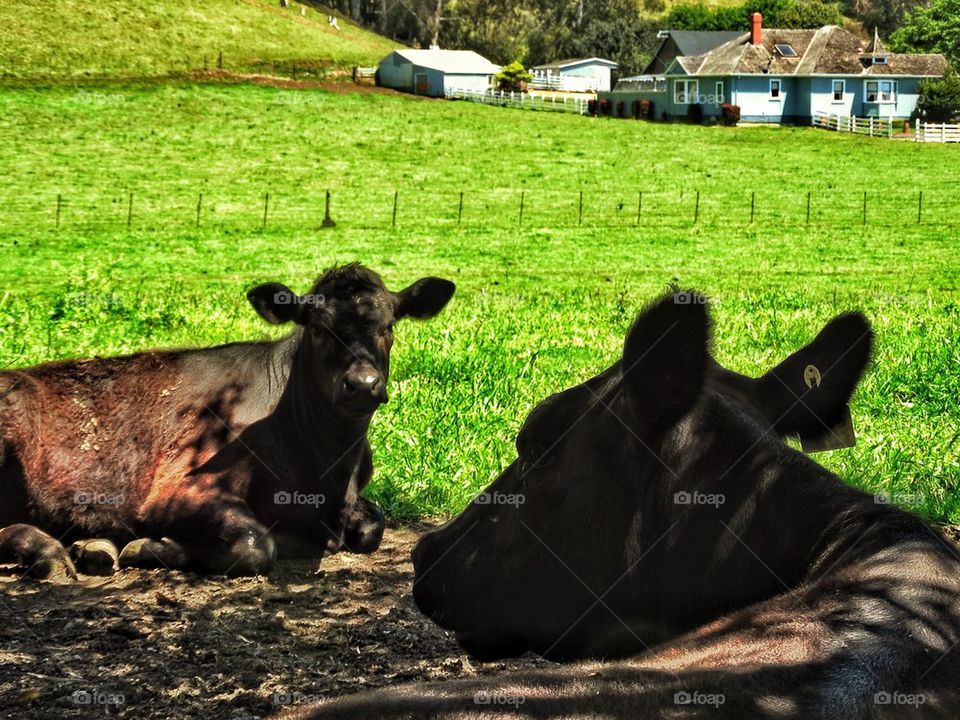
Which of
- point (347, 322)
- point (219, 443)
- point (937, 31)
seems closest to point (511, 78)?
point (937, 31)

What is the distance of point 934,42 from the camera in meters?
104

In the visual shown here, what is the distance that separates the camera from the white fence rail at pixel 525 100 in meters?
79.5

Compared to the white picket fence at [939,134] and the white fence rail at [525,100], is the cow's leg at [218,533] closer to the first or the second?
the white picket fence at [939,134]

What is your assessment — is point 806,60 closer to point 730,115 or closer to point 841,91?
point 841,91

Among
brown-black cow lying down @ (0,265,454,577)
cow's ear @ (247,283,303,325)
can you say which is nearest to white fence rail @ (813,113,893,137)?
brown-black cow lying down @ (0,265,454,577)

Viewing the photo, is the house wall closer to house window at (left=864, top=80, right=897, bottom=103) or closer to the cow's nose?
house window at (left=864, top=80, right=897, bottom=103)

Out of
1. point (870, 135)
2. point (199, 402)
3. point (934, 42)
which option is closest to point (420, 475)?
point (199, 402)

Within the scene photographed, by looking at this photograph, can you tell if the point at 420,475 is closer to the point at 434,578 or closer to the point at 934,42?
the point at 434,578

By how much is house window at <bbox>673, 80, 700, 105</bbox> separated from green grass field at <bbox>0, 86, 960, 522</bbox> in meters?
11.1

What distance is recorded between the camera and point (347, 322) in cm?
789

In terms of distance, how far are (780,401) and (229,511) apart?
4242 mm

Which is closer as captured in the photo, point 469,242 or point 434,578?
point 434,578

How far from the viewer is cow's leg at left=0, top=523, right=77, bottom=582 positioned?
293 inches

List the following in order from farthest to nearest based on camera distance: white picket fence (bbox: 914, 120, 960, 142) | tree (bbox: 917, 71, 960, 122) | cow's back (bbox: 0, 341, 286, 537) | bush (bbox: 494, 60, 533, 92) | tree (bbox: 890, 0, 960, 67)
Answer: tree (bbox: 890, 0, 960, 67) < bush (bbox: 494, 60, 533, 92) < tree (bbox: 917, 71, 960, 122) < white picket fence (bbox: 914, 120, 960, 142) < cow's back (bbox: 0, 341, 286, 537)
